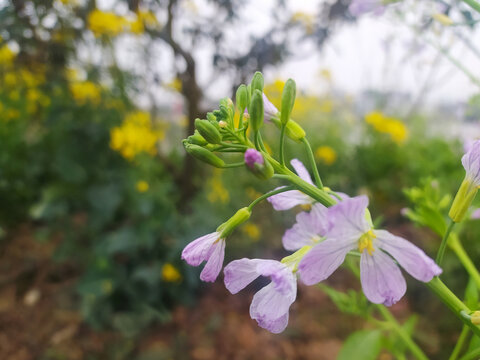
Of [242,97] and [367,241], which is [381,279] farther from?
[242,97]

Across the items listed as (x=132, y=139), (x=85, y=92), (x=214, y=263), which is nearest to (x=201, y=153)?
(x=214, y=263)

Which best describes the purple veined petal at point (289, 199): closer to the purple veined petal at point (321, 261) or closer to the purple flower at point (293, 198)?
the purple flower at point (293, 198)

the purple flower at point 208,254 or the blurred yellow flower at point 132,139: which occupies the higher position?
the purple flower at point 208,254

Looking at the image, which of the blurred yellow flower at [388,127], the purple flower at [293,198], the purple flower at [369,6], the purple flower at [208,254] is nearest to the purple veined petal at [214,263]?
the purple flower at [208,254]

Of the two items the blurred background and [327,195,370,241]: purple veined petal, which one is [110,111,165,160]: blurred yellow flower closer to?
the blurred background

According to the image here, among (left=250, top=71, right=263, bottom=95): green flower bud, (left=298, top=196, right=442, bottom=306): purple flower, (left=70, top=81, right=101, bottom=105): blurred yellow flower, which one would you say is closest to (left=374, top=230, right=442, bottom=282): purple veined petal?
(left=298, top=196, right=442, bottom=306): purple flower

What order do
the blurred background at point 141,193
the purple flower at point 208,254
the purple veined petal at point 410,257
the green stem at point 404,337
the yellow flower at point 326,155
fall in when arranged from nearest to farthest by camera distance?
1. the purple veined petal at point 410,257
2. the purple flower at point 208,254
3. the green stem at point 404,337
4. the blurred background at point 141,193
5. the yellow flower at point 326,155
